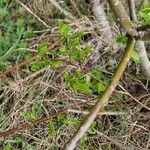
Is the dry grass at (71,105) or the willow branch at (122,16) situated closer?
the willow branch at (122,16)

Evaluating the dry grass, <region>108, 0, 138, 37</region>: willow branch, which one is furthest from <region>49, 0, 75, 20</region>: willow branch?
<region>108, 0, 138, 37</region>: willow branch

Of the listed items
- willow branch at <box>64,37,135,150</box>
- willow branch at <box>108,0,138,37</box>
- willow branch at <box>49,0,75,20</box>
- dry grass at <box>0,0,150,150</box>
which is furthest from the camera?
willow branch at <box>49,0,75,20</box>

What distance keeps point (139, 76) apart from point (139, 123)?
0.28 meters

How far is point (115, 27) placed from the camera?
6.80 ft

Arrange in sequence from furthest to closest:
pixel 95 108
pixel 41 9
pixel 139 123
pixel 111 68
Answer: pixel 41 9 → pixel 111 68 → pixel 139 123 → pixel 95 108

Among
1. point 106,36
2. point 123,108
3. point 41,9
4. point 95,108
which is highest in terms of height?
point 95,108

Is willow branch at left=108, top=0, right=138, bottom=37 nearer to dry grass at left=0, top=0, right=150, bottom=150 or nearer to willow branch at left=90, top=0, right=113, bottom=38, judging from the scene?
dry grass at left=0, top=0, right=150, bottom=150

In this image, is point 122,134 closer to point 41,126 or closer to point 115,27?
point 41,126

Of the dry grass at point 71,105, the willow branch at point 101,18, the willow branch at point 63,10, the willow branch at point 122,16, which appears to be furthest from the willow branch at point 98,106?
the willow branch at point 63,10

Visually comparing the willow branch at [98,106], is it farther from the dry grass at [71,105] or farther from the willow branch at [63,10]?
the willow branch at [63,10]

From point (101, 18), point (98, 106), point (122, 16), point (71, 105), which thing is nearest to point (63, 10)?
point (101, 18)

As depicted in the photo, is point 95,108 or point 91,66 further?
point 91,66

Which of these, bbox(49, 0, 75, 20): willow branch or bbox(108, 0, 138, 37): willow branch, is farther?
bbox(49, 0, 75, 20): willow branch

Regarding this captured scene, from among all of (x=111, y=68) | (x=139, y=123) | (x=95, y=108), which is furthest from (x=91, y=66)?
(x=95, y=108)
